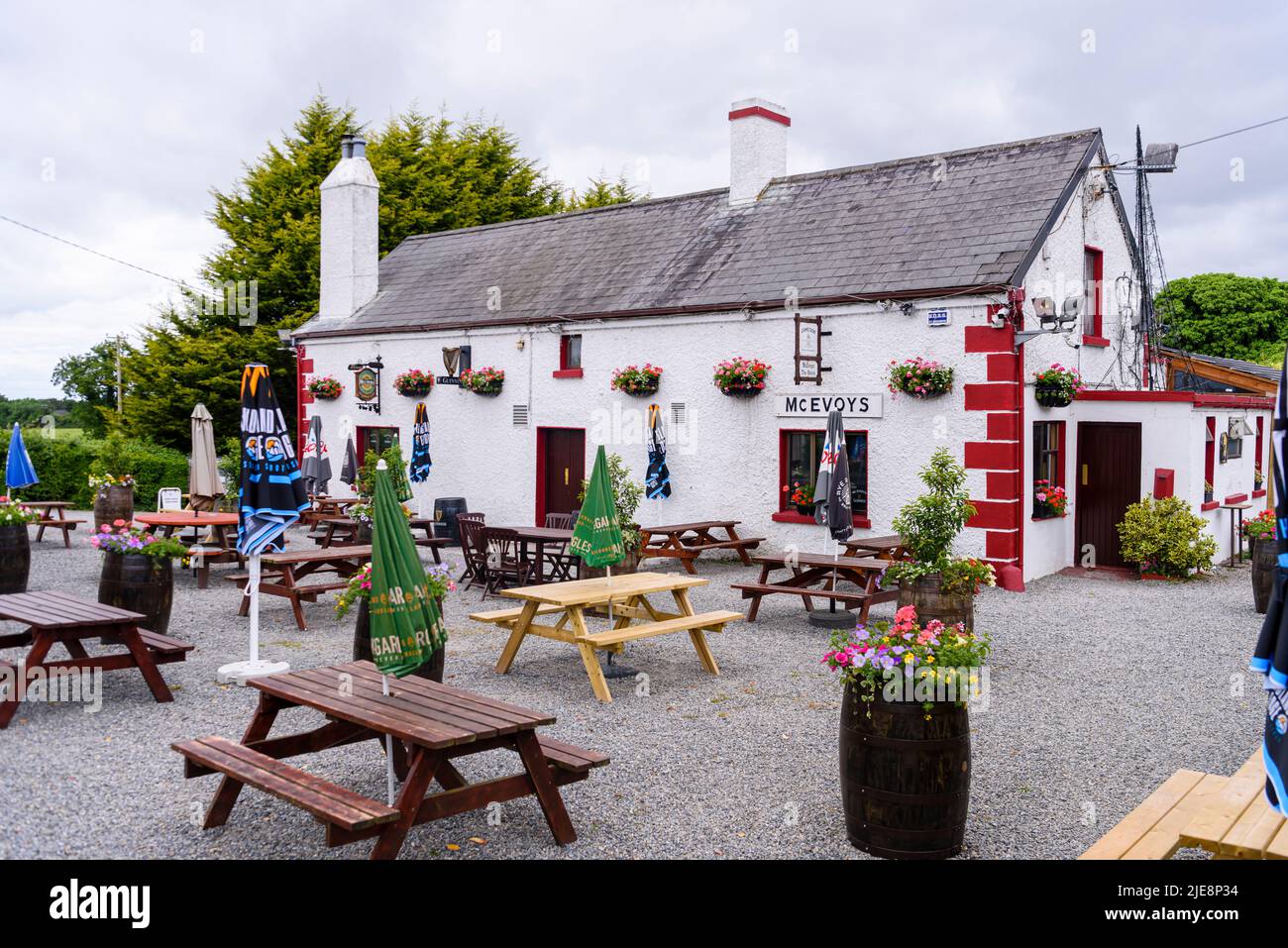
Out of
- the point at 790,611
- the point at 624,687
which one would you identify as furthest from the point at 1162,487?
the point at 624,687

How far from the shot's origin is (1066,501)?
48.8 feet

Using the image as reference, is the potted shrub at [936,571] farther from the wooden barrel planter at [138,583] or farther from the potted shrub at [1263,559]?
the wooden barrel planter at [138,583]

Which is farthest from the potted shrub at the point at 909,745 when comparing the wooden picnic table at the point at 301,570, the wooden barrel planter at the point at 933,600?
the wooden picnic table at the point at 301,570

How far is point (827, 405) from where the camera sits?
14.6 metres

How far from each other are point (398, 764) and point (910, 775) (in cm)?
286

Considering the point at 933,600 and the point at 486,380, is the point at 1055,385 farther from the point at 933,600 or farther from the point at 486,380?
the point at 486,380

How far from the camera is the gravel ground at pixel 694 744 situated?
5.28m

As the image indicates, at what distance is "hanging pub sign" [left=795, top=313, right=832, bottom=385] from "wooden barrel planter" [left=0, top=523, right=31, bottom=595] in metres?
9.68

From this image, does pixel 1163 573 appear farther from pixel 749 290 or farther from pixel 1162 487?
pixel 749 290

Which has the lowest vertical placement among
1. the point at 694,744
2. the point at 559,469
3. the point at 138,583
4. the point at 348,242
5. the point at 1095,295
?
the point at 694,744

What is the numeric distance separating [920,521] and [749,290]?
7.72m

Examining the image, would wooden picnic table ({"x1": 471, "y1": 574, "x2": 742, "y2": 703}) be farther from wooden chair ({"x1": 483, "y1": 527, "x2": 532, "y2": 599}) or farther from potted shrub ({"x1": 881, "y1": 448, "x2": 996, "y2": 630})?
wooden chair ({"x1": 483, "y1": 527, "x2": 532, "y2": 599})

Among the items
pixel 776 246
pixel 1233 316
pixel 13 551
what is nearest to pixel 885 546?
pixel 776 246

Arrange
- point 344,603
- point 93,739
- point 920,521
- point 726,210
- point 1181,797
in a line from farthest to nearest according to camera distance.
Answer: point 726,210 → point 920,521 → point 344,603 → point 93,739 → point 1181,797
